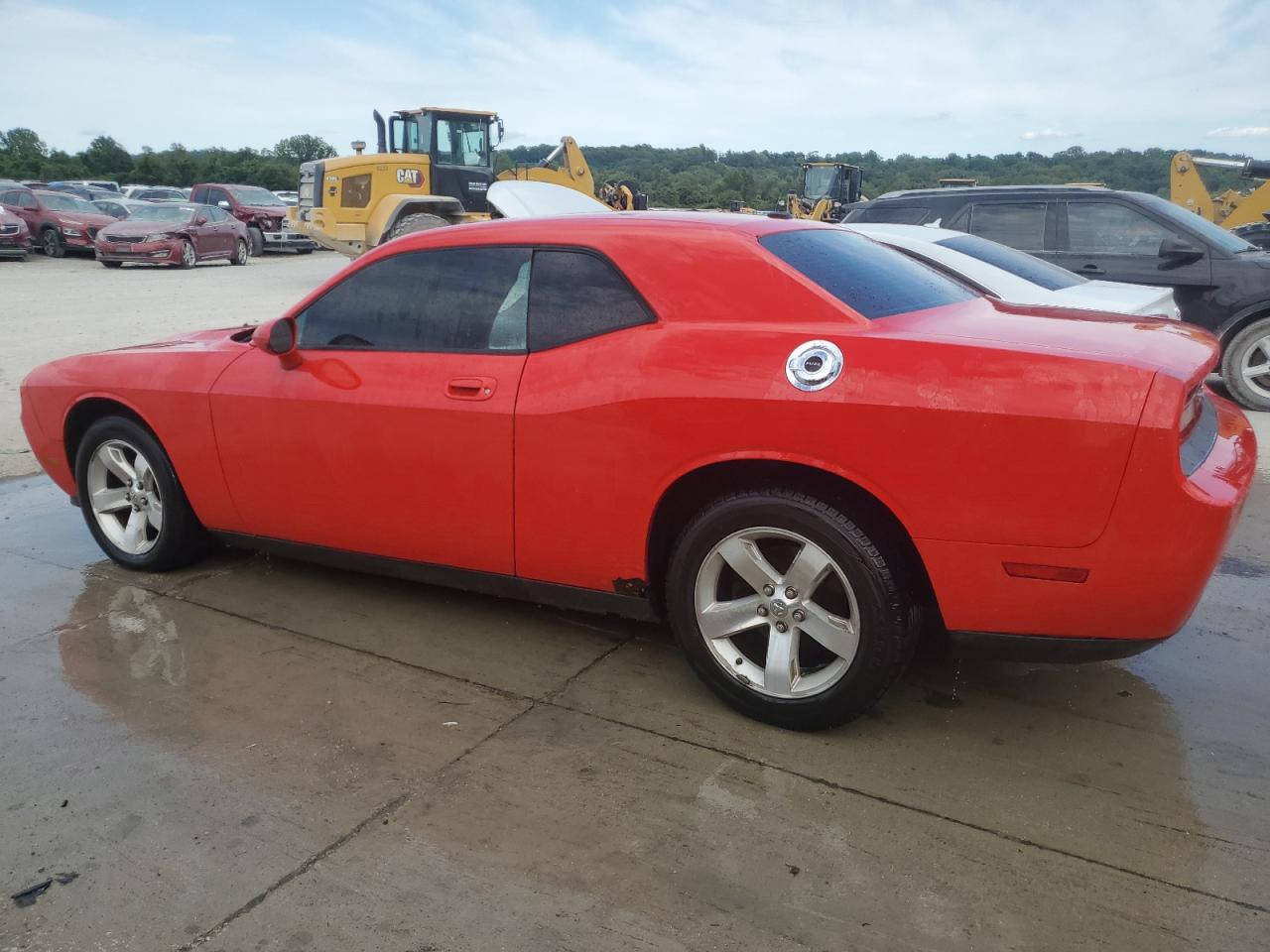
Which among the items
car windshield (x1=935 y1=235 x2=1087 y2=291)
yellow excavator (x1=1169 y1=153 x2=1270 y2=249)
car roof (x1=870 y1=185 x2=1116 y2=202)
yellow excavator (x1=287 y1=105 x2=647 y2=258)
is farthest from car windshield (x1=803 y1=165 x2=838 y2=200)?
car windshield (x1=935 y1=235 x2=1087 y2=291)

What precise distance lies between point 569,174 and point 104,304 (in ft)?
33.3

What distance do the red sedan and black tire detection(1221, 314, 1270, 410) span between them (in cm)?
2042

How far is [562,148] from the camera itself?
21328mm

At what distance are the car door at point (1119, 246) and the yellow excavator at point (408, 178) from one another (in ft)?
37.9

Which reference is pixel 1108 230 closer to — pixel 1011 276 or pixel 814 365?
pixel 1011 276

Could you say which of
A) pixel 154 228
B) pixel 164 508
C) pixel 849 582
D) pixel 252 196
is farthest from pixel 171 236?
pixel 849 582

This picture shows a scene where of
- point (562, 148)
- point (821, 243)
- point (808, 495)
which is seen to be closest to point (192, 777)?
Result: point (808, 495)

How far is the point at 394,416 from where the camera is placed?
3650 mm

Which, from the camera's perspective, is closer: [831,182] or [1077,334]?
[1077,334]

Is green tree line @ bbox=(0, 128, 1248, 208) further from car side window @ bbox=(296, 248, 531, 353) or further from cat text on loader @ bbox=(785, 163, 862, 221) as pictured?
car side window @ bbox=(296, 248, 531, 353)

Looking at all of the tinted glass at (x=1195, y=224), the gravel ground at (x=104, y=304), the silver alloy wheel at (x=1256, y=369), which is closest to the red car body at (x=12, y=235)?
the gravel ground at (x=104, y=304)

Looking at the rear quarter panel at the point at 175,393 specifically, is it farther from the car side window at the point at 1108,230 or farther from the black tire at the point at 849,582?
the car side window at the point at 1108,230

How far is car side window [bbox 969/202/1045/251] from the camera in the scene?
28.6 feet

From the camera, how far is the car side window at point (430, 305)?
141 inches
